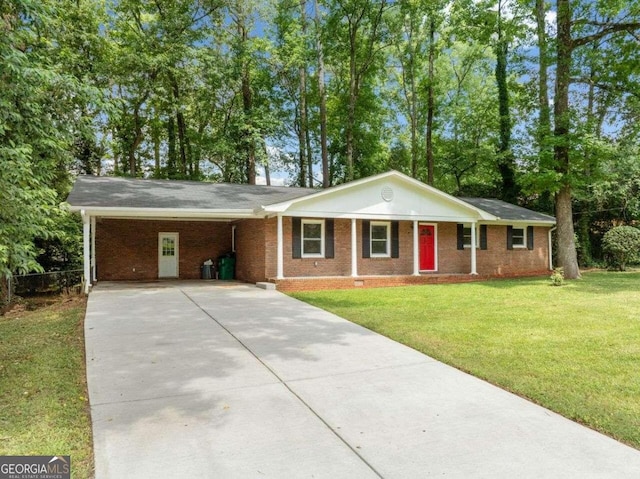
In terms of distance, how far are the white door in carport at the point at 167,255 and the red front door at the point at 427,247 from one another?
9303mm

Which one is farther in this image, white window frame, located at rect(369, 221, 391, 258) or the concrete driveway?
white window frame, located at rect(369, 221, 391, 258)

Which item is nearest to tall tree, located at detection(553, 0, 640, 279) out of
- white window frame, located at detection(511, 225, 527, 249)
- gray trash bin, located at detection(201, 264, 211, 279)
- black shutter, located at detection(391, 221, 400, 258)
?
white window frame, located at detection(511, 225, 527, 249)

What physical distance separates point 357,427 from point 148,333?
4461 millimetres

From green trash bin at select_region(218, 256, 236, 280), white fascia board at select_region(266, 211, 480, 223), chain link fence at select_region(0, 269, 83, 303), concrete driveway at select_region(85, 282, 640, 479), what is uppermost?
white fascia board at select_region(266, 211, 480, 223)

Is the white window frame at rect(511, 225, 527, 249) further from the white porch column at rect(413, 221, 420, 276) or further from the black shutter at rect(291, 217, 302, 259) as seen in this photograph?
the black shutter at rect(291, 217, 302, 259)

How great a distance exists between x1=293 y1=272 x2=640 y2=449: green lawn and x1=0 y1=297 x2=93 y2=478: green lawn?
12.7 ft

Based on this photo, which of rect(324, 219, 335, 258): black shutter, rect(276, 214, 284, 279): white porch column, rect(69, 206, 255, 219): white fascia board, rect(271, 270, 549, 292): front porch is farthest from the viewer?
rect(324, 219, 335, 258): black shutter

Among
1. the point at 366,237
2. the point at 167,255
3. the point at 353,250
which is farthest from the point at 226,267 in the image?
the point at 366,237

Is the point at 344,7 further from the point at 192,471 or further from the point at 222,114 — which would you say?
the point at 192,471

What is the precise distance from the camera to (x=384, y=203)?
1496cm

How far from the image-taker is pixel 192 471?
2799mm

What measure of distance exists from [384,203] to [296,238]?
330 cm

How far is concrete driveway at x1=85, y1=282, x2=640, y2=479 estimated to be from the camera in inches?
114

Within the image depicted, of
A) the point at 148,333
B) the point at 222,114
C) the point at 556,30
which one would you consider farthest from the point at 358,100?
the point at 148,333
